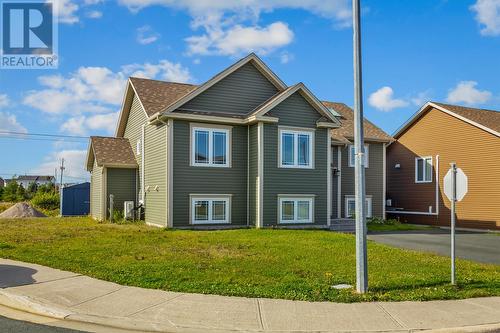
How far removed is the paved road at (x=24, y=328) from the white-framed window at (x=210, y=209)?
13345 mm

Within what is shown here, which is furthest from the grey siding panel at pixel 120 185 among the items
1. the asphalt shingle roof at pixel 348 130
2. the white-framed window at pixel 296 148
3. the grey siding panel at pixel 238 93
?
the asphalt shingle roof at pixel 348 130

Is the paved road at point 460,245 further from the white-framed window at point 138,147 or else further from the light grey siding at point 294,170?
the white-framed window at point 138,147

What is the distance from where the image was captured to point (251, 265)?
11125 millimetres

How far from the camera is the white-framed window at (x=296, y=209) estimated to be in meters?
21.3

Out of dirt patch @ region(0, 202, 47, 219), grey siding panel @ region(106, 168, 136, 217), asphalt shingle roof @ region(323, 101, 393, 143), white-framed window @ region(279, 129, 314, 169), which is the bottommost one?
dirt patch @ region(0, 202, 47, 219)

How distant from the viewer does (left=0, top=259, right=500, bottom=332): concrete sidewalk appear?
7027 millimetres

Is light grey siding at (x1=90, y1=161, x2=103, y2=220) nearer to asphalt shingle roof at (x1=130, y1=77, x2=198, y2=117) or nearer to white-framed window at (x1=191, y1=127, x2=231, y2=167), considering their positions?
asphalt shingle roof at (x1=130, y1=77, x2=198, y2=117)

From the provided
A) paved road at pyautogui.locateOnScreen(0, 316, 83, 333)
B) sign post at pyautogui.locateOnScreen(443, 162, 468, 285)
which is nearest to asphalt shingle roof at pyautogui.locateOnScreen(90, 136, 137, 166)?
paved road at pyautogui.locateOnScreen(0, 316, 83, 333)

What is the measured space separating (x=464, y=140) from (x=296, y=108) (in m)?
11.4

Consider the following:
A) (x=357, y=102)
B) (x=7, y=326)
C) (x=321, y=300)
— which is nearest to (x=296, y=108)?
(x=357, y=102)

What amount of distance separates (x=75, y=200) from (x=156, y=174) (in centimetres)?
1500

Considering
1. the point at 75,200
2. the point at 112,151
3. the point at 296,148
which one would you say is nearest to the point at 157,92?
the point at 112,151

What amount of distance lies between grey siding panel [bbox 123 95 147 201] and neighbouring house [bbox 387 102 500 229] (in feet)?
54.4

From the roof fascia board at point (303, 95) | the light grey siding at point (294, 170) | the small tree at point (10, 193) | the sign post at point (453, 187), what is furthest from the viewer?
the small tree at point (10, 193)
